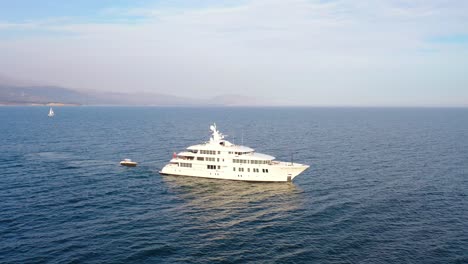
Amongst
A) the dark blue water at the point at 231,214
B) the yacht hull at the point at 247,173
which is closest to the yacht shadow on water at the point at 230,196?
the dark blue water at the point at 231,214

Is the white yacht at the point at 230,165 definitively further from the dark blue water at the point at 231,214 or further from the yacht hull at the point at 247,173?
the dark blue water at the point at 231,214

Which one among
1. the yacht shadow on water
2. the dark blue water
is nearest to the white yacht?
the yacht shadow on water

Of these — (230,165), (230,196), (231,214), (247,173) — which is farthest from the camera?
(230,165)

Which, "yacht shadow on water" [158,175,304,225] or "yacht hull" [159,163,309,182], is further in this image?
"yacht hull" [159,163,309,182]

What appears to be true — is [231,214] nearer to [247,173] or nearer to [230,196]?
[230,196]

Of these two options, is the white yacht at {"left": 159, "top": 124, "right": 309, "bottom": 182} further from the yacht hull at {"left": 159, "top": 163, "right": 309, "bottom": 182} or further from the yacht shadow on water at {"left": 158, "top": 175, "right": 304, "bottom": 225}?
the yacht shadow on water at {"left": 158, "top": 175, "right": 304, "bottom": 225}

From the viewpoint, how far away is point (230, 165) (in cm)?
8138

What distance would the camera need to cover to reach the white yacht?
7881 centimetres

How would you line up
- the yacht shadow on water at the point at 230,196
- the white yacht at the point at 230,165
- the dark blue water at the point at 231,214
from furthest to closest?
1. the white yacht at the point at 230,165
2. the yacht shadow on water at the point at 230,196
3. the dark blue water at the point at 231,214

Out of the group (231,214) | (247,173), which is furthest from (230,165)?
(231,214)

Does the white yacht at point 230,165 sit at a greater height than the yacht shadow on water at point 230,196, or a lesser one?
greater

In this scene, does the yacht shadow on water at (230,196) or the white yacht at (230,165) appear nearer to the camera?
the yacht shadow on water at (230,196)

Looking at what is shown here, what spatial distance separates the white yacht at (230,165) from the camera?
259 feet

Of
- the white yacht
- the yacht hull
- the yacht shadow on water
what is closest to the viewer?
the yacht shadow on water
